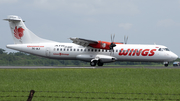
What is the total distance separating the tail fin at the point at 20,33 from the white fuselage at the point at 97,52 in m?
1.21

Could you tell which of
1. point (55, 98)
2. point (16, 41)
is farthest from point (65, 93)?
point (16, 41)

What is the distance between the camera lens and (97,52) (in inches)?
1358

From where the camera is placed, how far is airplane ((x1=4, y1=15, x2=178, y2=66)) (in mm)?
32875

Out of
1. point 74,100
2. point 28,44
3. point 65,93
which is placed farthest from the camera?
point 28,44

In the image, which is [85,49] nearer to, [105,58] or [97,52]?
[97,52]

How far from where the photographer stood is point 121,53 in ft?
109

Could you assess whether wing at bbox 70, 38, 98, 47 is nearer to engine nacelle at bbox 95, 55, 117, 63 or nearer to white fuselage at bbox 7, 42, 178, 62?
white fuselage at bbox 7, 42, 178, 62

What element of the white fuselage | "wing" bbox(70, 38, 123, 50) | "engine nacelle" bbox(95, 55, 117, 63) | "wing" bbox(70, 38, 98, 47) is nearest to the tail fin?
the white fuselage

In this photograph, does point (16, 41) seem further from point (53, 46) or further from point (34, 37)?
point (53, 46)

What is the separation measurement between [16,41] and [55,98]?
27.1 m

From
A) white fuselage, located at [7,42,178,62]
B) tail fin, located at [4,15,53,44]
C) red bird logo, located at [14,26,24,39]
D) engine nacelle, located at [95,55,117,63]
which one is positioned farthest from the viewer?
red bird logo, located at [14,26,24,39]

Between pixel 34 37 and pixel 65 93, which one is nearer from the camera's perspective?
pixel 65 93

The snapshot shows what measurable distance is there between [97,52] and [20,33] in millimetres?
12034

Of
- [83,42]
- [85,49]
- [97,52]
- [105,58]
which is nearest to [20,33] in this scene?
[83,42]
